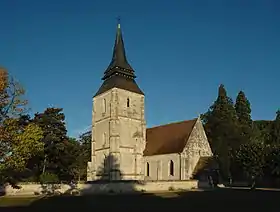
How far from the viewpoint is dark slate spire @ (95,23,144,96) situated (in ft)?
175

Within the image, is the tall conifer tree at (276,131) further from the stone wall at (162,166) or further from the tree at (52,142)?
the tree at (52,142)

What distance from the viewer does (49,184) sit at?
35.5m

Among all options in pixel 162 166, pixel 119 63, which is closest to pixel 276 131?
pixel 162 166

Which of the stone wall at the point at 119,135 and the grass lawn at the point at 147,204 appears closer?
the grass lawn at the point at 147,204

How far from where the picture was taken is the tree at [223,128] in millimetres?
53969

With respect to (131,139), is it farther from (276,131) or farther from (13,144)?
(13,144)

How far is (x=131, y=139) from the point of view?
50.9 m

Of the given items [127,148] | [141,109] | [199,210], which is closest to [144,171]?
[127,148]

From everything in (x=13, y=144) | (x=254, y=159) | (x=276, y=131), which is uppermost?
(x=276, y=131)

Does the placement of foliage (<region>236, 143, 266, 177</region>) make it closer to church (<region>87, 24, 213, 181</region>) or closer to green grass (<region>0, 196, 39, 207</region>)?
church (<region>87, 24, 213, 181</region>)

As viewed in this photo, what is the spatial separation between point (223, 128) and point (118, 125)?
2306 cm

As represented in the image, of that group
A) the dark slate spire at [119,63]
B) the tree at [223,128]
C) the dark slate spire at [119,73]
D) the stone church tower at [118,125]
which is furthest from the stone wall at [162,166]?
→ the dark slate spire at [119,63]

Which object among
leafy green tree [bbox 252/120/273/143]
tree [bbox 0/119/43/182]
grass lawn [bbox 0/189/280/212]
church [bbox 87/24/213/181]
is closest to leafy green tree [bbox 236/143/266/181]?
church [bbox 87/24/213/181]

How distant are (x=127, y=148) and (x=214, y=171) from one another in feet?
41.5
